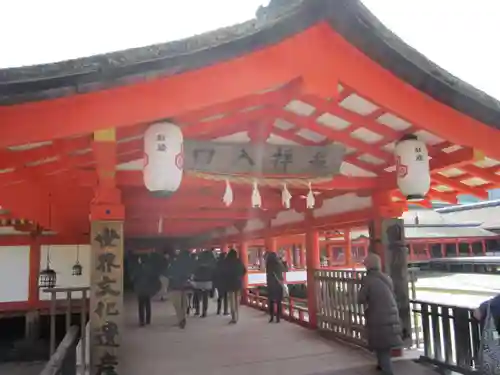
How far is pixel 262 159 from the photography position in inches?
225

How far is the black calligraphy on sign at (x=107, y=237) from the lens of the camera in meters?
5.42

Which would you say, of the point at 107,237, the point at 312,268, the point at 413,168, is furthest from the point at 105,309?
the point at 312,268

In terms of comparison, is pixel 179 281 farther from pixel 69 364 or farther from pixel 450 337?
pixel 450 337

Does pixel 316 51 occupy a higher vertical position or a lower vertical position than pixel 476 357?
higher

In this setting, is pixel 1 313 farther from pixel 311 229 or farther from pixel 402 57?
pixel 402 57

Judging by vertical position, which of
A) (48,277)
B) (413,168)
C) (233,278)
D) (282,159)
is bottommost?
(233,278)

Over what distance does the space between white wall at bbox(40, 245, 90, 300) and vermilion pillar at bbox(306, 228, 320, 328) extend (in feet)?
24.1

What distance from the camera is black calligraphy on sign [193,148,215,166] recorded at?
5.40 meters

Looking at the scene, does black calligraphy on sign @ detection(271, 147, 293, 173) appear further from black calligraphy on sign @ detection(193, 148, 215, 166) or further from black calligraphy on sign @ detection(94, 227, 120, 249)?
black calligraphy on sign @ detection(94, 227, 120, 249)

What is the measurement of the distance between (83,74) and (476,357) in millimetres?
5025

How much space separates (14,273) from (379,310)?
11.2m

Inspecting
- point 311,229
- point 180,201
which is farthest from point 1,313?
point 311,229

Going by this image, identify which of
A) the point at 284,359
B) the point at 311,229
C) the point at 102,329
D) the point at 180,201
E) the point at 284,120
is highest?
the point at 284,120

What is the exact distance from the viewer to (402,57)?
4309 mm
